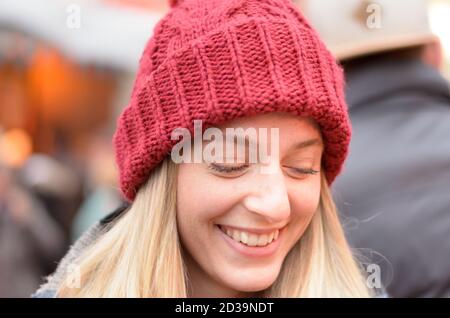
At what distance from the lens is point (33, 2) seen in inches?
244

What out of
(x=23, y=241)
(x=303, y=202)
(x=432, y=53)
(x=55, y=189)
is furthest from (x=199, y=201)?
(x=55, y=189)

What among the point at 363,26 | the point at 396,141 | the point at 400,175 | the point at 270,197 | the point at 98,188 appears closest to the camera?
the point at 270,197

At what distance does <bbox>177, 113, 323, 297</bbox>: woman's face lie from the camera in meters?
1.66

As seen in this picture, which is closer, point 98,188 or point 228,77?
point 228,77

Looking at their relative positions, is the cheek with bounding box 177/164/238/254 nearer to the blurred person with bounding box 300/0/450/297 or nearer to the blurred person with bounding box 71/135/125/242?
the blurred person with bounding box 300/0/450/297

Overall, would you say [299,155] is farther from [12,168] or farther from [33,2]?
[33,2]

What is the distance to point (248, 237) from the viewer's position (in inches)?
67.1

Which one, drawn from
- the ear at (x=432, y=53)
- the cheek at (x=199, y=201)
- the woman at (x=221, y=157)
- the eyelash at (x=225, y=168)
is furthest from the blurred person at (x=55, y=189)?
the eyelash at (x=225, y=168)

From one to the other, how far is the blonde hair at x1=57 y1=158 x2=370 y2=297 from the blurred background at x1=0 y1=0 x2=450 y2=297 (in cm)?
164

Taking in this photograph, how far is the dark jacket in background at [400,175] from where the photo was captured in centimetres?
243

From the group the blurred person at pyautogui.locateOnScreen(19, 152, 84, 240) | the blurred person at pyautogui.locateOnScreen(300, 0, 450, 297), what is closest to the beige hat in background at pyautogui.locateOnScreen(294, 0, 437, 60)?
the blurred person at pyautogui.locateOnScreen(300, 0, 450, 297)

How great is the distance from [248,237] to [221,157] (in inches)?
8.5

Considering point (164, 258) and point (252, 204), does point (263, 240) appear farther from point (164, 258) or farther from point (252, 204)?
point (164, 258)

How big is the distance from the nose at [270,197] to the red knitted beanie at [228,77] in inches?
6.4
